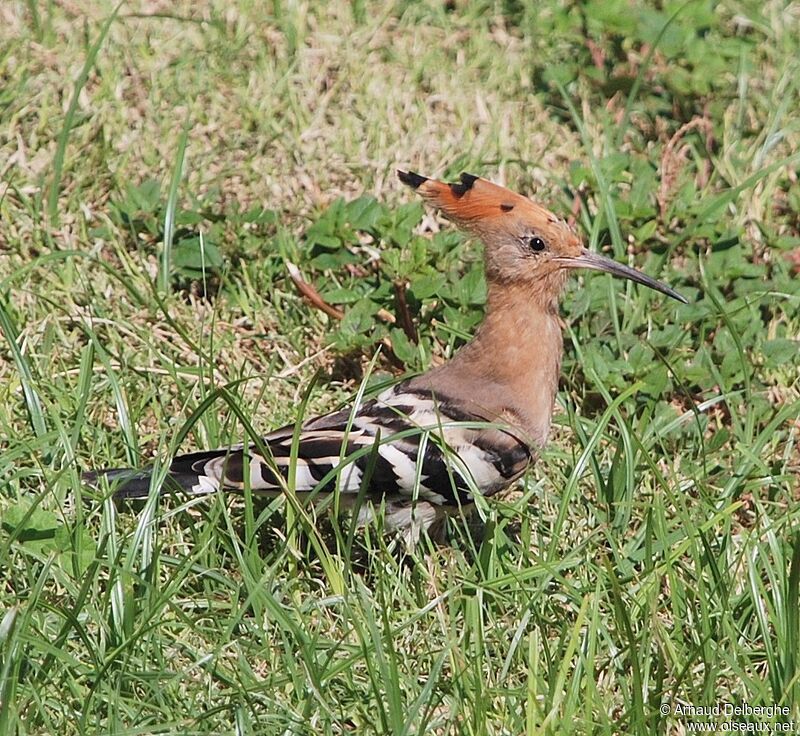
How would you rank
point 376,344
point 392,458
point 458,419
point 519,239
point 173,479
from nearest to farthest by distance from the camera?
1. point 173,479
2. point 392,458
3. point 458,419
4. point 519,239
5. point 376,344

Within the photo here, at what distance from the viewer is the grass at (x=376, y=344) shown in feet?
7.15

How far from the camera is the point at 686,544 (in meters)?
2.40

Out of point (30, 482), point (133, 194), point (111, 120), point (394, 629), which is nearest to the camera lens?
point (394, 629)

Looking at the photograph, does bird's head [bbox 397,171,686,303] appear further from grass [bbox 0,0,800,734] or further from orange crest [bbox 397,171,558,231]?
grass [bbox 0,0,800,734]

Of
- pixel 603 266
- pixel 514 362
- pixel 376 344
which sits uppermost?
pixel 603 266

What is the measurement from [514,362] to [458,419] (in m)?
0.19

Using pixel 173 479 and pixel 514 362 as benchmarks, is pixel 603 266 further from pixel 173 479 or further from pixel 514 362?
pixel 173 479

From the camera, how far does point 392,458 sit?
268 cm

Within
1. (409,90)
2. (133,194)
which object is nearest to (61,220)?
(133,194)

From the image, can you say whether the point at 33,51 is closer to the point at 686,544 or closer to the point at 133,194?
the point at 133,194

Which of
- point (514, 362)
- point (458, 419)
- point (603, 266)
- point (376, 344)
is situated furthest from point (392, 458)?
point (603, 266)

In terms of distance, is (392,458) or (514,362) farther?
(514,362)

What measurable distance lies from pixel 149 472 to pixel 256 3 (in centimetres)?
196

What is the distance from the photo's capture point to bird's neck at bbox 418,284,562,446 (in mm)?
2852
